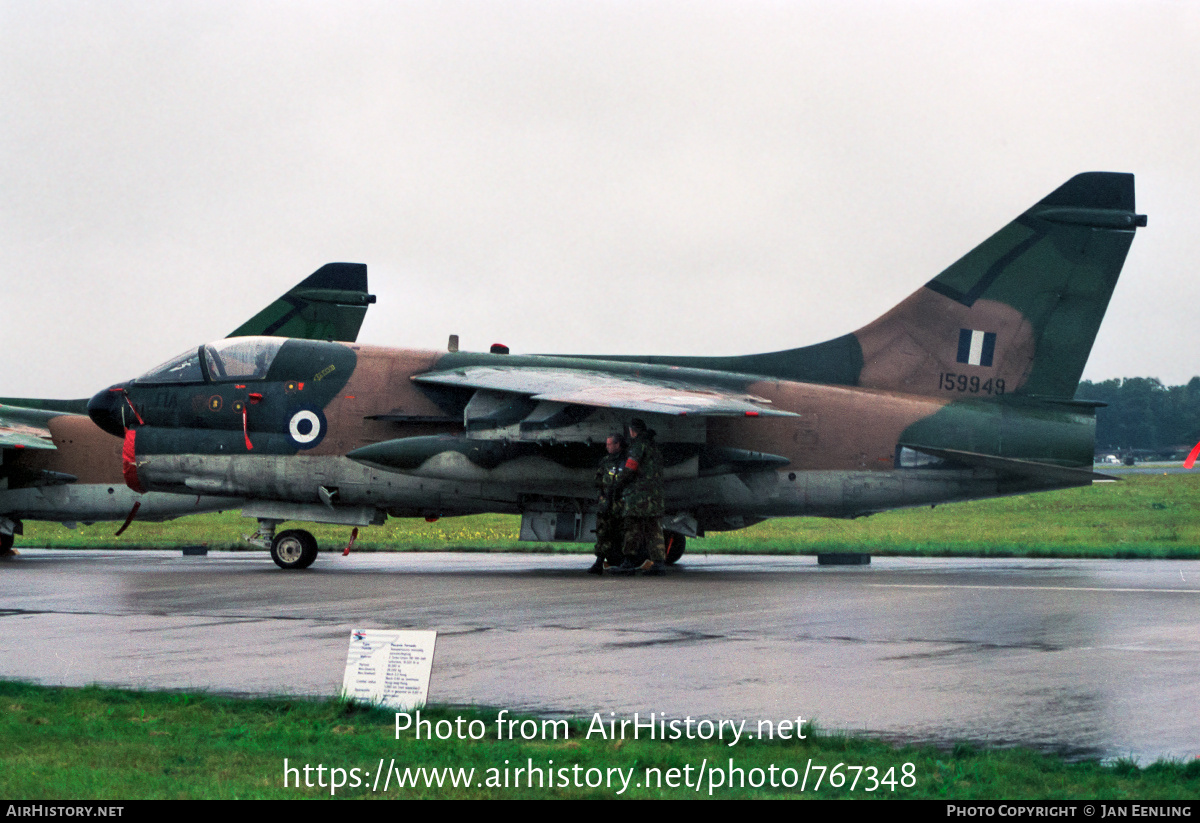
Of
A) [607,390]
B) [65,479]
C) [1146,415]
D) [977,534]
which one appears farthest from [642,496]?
[1146,415]

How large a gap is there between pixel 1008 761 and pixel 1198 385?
92.8ft

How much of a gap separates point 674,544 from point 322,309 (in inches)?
407

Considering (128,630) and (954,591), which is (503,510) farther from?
(128,630)

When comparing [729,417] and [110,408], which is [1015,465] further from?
[110,408]

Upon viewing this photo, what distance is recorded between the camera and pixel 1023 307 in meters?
19.9

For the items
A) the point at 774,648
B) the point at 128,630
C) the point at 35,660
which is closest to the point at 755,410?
the point at 774,648

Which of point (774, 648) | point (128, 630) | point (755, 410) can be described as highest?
point (755, 410)

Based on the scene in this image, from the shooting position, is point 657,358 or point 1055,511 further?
point 1055,511

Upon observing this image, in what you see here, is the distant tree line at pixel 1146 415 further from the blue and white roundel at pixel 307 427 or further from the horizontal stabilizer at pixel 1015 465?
the blue and white roundel at pixel 307 427

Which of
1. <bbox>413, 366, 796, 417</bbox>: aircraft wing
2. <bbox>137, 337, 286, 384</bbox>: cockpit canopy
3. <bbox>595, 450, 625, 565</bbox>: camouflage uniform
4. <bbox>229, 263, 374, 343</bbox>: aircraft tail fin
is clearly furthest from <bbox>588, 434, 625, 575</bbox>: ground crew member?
<bbox>229, 263, 374, 343</bbox>: aircraft tail fin

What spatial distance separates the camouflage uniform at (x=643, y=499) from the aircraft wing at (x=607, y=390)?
704mm

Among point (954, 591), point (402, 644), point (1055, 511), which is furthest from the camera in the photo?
point (1055, 511)

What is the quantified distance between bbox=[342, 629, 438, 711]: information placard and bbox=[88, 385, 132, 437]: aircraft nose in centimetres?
1461

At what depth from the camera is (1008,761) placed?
225 inches
